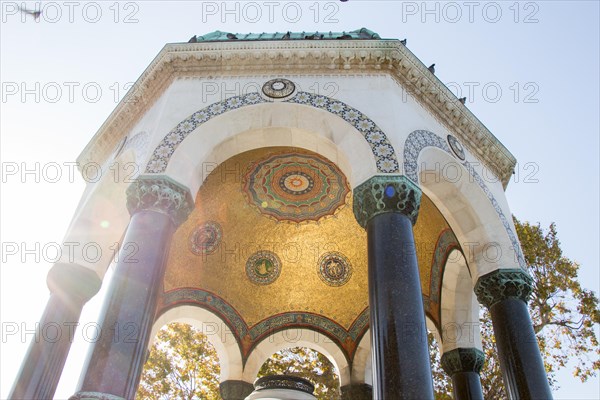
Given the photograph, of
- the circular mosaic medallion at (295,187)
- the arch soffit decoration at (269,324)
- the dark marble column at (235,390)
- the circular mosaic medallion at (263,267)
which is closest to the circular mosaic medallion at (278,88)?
the circular mosaic medallion at (295,187)

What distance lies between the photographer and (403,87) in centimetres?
722

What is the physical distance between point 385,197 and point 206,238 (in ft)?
16.6

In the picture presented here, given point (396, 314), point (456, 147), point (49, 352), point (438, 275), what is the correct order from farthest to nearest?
point (438, 275)
point (456, 147)
point (49, 352)
point (396, 314)

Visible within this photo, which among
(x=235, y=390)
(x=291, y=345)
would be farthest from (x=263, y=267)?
(x=235, y=390)

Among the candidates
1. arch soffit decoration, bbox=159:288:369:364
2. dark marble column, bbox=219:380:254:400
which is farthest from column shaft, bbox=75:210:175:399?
dark marble column, bbox=219:380:254:400

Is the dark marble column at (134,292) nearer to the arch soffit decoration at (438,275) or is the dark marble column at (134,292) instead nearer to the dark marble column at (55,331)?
the dark marble column at (55,331)

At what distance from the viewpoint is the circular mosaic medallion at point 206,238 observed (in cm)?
955

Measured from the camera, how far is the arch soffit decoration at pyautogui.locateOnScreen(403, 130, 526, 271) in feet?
19.7

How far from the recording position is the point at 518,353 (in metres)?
5.82

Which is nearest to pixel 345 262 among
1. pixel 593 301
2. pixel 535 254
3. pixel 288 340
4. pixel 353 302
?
pixel 353 302

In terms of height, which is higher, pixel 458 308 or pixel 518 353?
pixel 458 308

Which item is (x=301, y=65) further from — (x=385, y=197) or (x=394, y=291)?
(x=394, y=291)

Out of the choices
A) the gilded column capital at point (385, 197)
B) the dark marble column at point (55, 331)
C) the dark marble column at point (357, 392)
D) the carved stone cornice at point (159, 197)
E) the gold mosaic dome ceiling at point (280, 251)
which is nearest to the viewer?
the gilded column capital at point (385, 197)

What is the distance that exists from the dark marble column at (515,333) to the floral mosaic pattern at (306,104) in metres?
2.16
